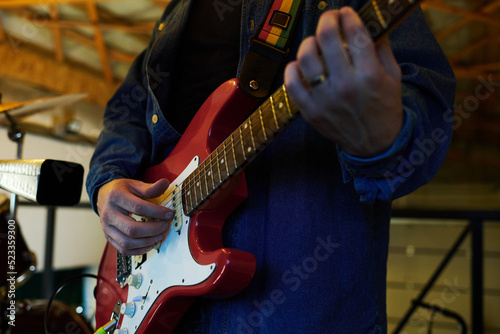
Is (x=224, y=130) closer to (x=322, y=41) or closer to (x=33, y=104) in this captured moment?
(x=322, y=41)

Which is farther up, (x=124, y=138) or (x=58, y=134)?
(x=58, y=134)

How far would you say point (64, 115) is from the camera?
5.84 metres

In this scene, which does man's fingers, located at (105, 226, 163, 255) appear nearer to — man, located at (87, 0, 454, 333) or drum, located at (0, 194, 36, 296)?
man, located at (87, 0, 454, 333)

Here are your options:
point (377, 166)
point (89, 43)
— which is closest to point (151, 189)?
point (377, 166)

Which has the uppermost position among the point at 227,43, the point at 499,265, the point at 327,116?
the point at 227,43

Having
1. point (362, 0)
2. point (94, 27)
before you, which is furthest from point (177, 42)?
point (94, 27)

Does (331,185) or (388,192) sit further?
(331,185)

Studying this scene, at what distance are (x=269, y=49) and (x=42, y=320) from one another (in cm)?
156

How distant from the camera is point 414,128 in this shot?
51 cm

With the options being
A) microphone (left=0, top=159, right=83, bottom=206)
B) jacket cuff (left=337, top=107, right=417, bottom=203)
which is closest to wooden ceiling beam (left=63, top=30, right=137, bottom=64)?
microphone (left=0, top=159, right=83, bottom=206)

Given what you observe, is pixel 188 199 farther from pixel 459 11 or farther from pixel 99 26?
pixel 99 26

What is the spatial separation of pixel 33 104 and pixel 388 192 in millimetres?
1718

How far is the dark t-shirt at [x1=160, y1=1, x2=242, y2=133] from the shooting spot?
2.96 feet

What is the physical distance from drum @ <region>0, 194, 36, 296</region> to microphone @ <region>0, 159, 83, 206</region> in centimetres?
69
